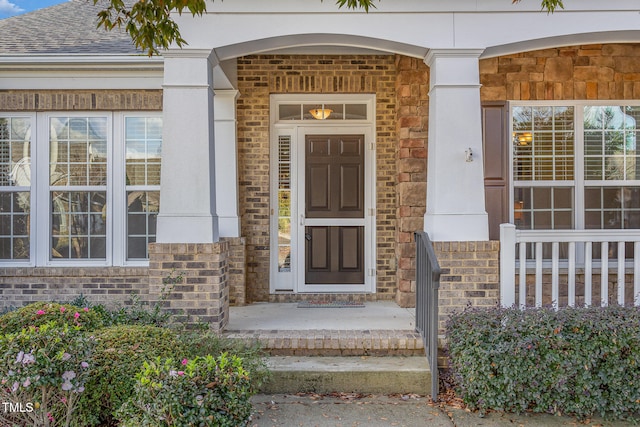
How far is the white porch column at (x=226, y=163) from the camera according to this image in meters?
6.22

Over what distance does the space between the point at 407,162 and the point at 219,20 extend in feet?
8.77

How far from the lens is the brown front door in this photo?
6617mm

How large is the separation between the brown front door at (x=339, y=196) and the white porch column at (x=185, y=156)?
7.31 ft

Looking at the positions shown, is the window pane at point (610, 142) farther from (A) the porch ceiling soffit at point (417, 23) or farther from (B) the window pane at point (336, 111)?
(B) the window pane at point (336, 111)

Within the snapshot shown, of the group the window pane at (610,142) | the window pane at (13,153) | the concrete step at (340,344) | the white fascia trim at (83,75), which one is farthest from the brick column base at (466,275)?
the window pane at (13,153)

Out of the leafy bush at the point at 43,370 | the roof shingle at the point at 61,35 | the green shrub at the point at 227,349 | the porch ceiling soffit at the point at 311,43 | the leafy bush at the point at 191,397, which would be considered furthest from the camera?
the roof shingle at the point at 61,35

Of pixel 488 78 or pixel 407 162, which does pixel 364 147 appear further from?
pixel 488 78

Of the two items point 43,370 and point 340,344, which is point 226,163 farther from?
point 43,370

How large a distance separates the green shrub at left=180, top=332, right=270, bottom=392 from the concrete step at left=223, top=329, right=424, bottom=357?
0.28 m

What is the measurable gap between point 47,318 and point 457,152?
12.2 feet

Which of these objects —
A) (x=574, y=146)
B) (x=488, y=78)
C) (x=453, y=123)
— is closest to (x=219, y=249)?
(x=453, y=123)

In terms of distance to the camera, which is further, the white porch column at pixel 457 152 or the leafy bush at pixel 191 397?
the white porch column at pixel 457 152

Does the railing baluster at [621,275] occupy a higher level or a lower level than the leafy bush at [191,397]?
higher

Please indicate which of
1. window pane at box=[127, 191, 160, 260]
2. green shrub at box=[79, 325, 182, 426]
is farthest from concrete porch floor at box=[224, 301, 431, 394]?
window pane at box=[127, 191, 160, 260]
